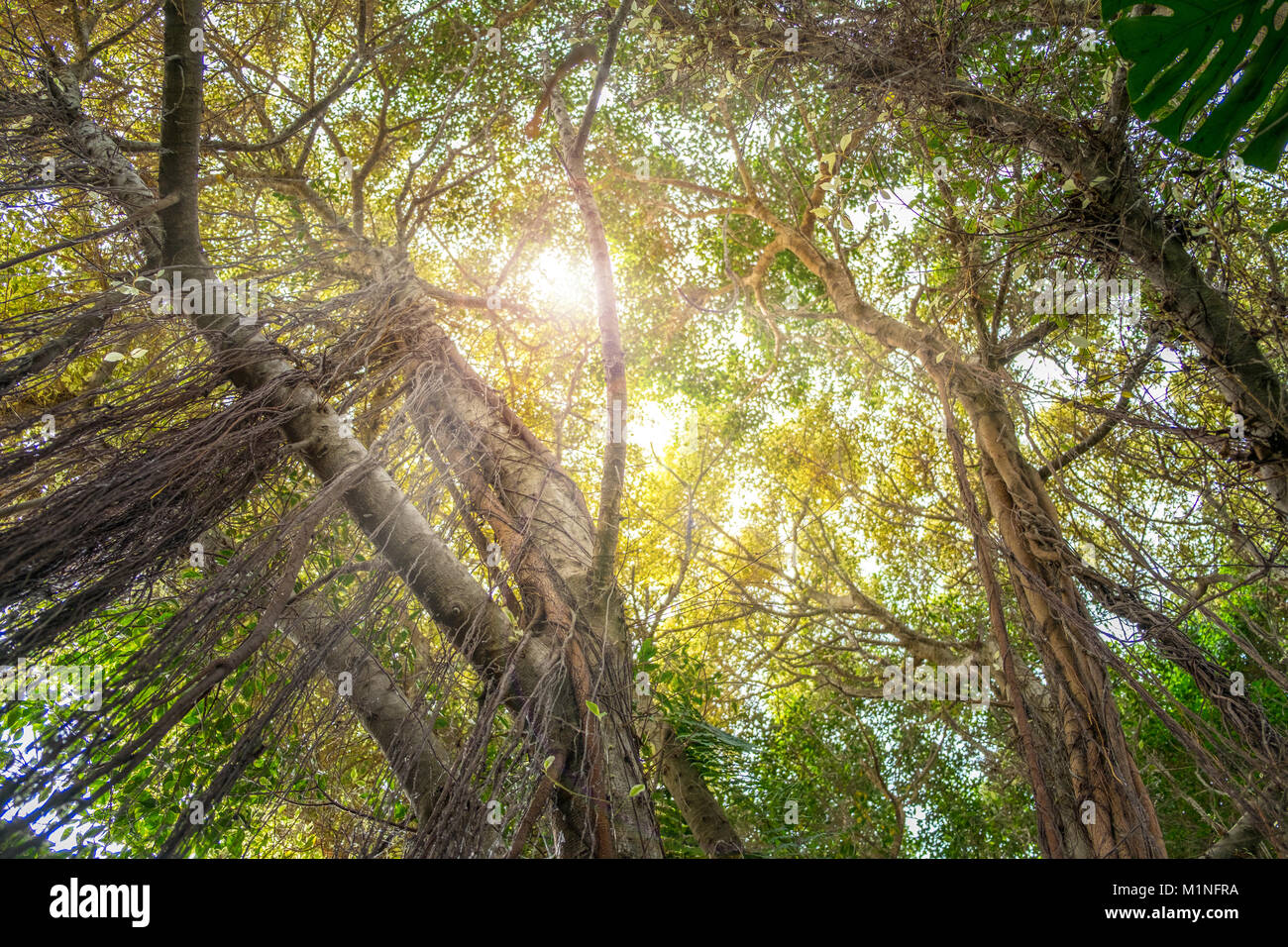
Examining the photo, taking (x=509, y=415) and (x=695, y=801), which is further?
(x=695, y=801)

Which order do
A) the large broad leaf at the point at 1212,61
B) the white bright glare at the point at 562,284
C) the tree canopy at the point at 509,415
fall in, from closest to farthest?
the tree canopy at the point at 509,415, the large broad leaf at the point at 1212,61, the white bright glare at the point at 562,284

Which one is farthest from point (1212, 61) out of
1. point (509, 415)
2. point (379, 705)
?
point (379, 705)

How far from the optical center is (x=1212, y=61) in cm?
220

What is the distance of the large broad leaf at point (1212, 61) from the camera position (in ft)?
7.01

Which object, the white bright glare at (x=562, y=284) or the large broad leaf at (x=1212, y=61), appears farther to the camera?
the white bright glare at (x=562, y=284)

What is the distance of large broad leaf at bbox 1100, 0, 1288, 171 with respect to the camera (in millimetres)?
2137

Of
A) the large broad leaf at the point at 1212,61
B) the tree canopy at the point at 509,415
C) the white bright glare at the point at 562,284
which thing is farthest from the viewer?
the white bright glare at the point at 562,284

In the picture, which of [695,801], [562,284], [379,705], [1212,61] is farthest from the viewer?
[562,284]

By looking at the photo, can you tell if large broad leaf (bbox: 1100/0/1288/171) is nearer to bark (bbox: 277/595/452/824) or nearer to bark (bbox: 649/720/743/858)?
bark (bbox: 277/595/452/824)

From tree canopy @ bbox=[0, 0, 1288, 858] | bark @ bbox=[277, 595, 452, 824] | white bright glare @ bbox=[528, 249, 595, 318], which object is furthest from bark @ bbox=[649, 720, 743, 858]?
white bright glare @ bbox=[528, 249, 595, 318]

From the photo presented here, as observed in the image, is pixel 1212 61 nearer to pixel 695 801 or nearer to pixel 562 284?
pixel 695 801

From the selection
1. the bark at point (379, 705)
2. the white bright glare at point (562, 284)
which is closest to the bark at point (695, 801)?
the bark at point (379, 705)

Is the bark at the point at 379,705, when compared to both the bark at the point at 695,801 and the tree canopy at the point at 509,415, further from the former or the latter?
the bark at the point at 695,801

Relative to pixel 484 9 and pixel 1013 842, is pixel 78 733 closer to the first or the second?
pixel 484 9
